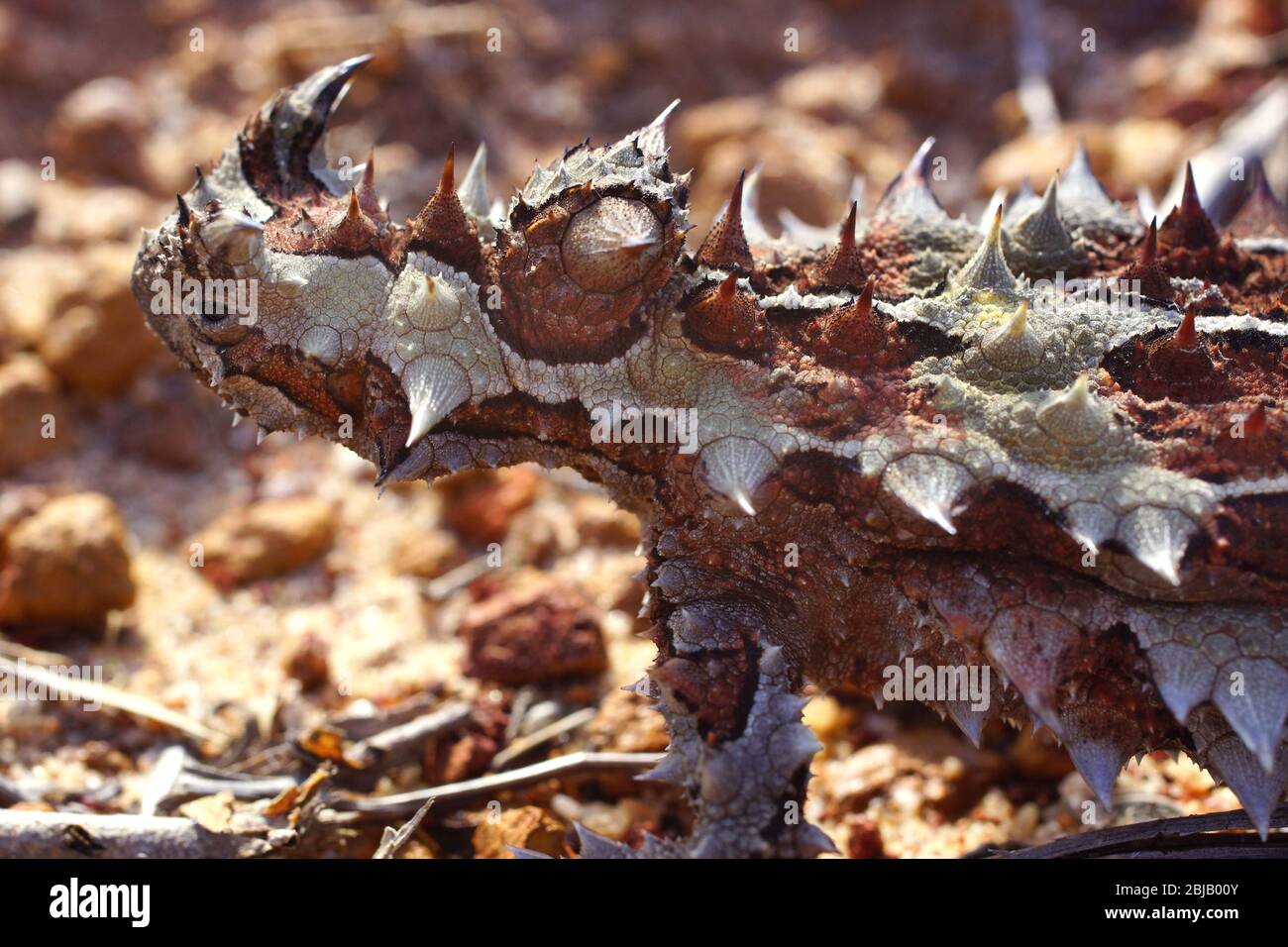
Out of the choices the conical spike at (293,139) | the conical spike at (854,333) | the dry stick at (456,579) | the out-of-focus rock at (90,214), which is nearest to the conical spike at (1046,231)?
the conical spike at (854,333)

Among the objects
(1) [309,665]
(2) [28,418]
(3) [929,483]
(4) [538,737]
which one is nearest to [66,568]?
(1) [309,665]

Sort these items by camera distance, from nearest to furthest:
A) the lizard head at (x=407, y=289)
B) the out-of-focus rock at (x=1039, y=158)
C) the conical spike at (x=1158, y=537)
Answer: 1. the conical spike at (x=1158, y=537)
2. the lizard head at (x=407, y=289)
3. the out-of-focus rock at (x=1039, y=158)

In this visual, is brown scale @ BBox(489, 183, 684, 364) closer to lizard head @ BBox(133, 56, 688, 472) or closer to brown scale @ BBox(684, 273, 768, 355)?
lizard head @ BBox(133, 56, 688, 472)

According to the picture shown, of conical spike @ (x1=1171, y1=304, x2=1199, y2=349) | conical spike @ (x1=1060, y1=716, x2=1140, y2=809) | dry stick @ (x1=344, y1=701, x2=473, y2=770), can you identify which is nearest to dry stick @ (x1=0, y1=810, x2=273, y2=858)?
dry stick @ (x1=344, y1=701, x2=473, y2=770)

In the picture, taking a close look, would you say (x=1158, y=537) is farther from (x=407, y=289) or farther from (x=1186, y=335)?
(x=407, y=289)

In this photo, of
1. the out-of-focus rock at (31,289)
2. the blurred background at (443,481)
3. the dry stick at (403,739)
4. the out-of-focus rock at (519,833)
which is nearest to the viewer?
the out-of-focus rock at (519,833)

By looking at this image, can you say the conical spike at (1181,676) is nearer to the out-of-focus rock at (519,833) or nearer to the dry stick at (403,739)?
the out-of-focus rock at (519,833)
